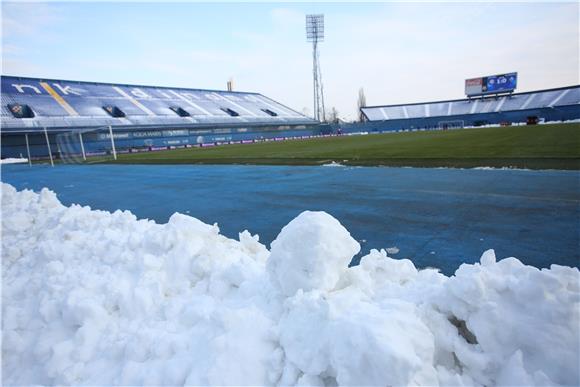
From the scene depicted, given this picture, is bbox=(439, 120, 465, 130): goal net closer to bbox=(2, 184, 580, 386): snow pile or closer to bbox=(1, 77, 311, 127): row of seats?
bbox=(1, 77, 311, 127): row of seats

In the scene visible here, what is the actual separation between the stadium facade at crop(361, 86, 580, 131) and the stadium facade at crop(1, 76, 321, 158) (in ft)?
44.8

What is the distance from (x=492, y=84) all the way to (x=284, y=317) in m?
68.7

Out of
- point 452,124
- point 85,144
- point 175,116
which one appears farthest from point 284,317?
point 452,124

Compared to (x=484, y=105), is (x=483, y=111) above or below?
below

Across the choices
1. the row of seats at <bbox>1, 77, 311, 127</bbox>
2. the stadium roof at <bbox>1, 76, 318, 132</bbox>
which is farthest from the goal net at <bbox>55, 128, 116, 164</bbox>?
the row of seats at <bbox>1, 77, 311, 127</bbox>

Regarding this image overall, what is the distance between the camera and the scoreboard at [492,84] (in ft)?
186

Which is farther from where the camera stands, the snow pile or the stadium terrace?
the stadium terrace

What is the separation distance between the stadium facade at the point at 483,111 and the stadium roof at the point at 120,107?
14.3m

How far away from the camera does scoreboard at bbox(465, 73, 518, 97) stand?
56656 millimetres

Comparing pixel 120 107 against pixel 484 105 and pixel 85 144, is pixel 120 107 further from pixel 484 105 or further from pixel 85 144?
pixel 484 105

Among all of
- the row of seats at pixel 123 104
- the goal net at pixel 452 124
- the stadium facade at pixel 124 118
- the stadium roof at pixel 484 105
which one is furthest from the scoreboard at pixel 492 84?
the row of seats at pixel 123 104

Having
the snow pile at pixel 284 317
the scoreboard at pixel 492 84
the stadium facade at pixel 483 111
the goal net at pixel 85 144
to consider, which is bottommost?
the snow pile at pixel 284 317

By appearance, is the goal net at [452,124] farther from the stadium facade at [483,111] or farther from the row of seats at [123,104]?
the row of seats at [123,104]

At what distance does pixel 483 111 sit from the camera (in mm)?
54250
